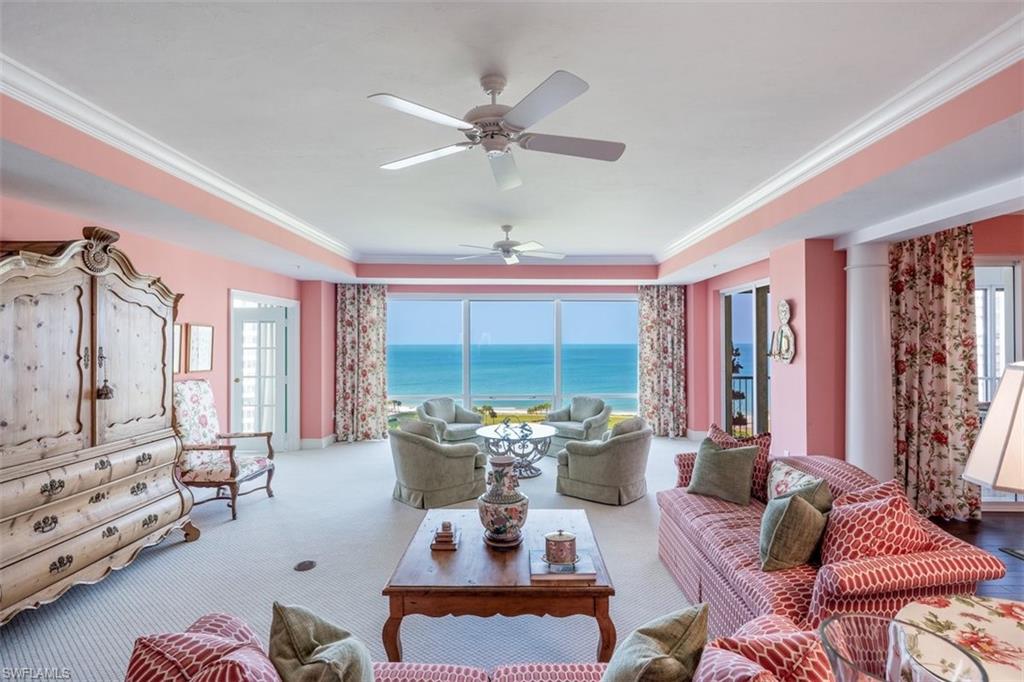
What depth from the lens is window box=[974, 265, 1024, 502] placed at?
445 centimetres

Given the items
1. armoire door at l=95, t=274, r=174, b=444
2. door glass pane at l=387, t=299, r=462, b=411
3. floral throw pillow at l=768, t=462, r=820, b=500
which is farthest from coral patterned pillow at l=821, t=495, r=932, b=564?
door glass pane at l=387, t=299, r=462, b=411

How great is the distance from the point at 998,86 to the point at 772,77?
0.89 meters

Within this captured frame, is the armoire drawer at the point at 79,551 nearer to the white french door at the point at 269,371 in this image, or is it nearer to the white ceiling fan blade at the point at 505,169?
the white ceiling fan blade at the point at 505,169

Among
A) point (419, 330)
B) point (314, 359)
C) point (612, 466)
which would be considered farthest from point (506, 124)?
point (419, 330)

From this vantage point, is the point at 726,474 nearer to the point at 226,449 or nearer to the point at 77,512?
the point at 77,512

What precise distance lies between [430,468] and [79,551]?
7.92ft

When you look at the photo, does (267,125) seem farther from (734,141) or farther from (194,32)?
(734,141)

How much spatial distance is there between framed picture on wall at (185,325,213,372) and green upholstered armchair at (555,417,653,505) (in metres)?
3.92

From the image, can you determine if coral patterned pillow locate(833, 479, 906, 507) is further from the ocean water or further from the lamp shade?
the ocean water

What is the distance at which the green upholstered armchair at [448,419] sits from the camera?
6477mm

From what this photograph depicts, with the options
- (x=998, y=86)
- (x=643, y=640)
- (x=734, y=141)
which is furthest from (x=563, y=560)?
(x=998, y=86)

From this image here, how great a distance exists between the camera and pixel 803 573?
2215mm

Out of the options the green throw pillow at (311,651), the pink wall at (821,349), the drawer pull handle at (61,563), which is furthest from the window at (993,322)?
the drawer pull handle at (61,563)

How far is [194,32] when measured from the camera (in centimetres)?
197
